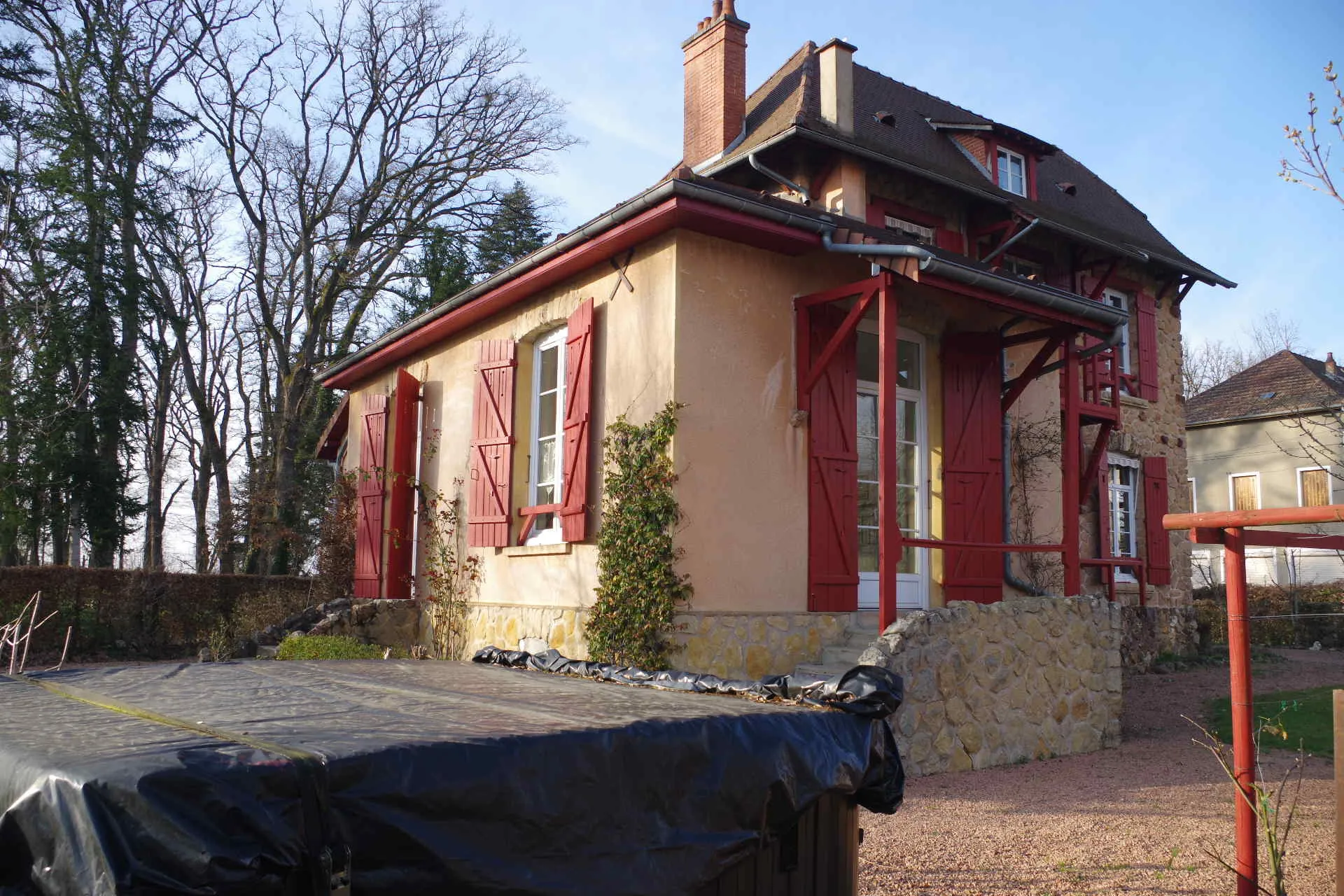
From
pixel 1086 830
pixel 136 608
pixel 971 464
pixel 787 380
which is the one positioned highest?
pixel 787 380

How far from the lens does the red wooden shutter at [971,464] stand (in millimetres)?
9109

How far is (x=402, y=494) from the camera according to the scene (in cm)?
1102

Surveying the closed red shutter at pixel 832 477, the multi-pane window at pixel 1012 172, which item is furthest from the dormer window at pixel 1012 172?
the closed red shutter at pixel 832 477

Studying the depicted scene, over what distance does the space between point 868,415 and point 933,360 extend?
0.81m

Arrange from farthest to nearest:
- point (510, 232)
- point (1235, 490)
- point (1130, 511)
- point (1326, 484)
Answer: point (1235, 490) < point (1326, 484) < point (510, 232) < point (1130, 511)

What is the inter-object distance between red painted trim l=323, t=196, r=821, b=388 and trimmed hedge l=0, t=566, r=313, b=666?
17.4ft

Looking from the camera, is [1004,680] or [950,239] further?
[950,239]

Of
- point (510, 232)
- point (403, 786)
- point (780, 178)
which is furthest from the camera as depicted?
point (510, 232)

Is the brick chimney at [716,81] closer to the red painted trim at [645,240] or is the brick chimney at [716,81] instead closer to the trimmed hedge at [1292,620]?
the red painted trim at [645,240]

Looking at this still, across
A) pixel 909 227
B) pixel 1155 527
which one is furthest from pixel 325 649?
pixel 1155 527

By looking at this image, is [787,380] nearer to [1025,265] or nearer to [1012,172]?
[1025,265]

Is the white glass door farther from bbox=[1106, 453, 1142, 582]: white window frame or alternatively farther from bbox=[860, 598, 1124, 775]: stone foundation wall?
bbox=[1106, 453, 1142, 582]: white window frame

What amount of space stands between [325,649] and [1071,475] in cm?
635

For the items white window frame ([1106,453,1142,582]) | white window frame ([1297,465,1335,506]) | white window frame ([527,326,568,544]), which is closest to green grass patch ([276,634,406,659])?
white window frame ([527,326,568,544])
